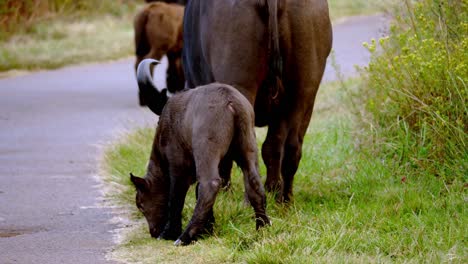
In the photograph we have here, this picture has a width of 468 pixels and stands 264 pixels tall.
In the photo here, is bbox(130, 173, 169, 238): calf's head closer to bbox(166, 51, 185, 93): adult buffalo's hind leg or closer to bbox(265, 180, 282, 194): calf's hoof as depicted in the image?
bbox(265, 180, 282, 194): calf's hoof

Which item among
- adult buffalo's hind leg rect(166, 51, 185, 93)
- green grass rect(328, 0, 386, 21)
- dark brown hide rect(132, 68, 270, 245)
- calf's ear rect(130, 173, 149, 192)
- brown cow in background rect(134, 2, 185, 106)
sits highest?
dark brown hide rect(132, 68, 270, 245)

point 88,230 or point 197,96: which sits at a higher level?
point 197,96

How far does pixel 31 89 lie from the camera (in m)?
16.6

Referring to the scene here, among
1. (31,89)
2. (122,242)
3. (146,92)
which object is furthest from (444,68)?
(31,89)

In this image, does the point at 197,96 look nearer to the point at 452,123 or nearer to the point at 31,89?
the point at 452,123

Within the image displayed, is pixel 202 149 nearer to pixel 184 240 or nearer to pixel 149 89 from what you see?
pixel 184 240

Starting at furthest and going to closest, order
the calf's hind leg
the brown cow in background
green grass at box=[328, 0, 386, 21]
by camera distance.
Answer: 1. green grass at box=[328, 0, 386, 21]
2. the brown cow in background
3. the calf's hind leg

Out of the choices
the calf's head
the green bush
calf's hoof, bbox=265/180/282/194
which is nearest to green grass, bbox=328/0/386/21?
the green bush

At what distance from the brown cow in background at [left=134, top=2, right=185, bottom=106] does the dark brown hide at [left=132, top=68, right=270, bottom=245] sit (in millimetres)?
7839

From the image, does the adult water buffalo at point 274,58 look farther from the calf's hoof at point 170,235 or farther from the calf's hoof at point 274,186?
the calf's hoof at point 170,235

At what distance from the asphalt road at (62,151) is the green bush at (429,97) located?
2641mm

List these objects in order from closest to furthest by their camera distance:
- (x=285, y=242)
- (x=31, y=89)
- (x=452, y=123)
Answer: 1. (x=285, y=242)
2. (x=452, y=123)
3. (x=31, y=89)

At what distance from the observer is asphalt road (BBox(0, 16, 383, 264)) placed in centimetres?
709

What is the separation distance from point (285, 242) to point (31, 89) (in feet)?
37.1
